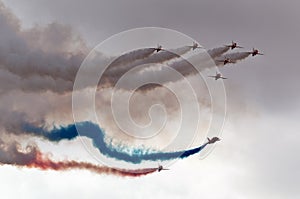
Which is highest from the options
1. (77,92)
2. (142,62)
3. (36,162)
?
(142,62)

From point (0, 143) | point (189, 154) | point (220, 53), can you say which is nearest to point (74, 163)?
point (0, 143)

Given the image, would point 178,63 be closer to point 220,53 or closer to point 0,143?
point 220,53

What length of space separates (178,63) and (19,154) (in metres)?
27.2

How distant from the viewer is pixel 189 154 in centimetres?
11269

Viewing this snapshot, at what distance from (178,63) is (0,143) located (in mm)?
28872

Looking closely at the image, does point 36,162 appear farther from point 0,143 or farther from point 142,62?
point 142,62

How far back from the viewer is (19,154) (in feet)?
336

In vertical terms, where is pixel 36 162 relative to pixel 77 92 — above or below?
below

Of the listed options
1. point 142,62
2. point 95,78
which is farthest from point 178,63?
point 95,78

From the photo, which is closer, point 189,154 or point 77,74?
point 77,74

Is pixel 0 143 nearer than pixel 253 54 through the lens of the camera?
Yes

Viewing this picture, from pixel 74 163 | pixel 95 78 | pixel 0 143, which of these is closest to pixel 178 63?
pixel 95 78

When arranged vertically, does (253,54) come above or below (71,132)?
above

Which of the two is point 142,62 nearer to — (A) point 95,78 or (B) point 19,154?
(A) point 95,78
